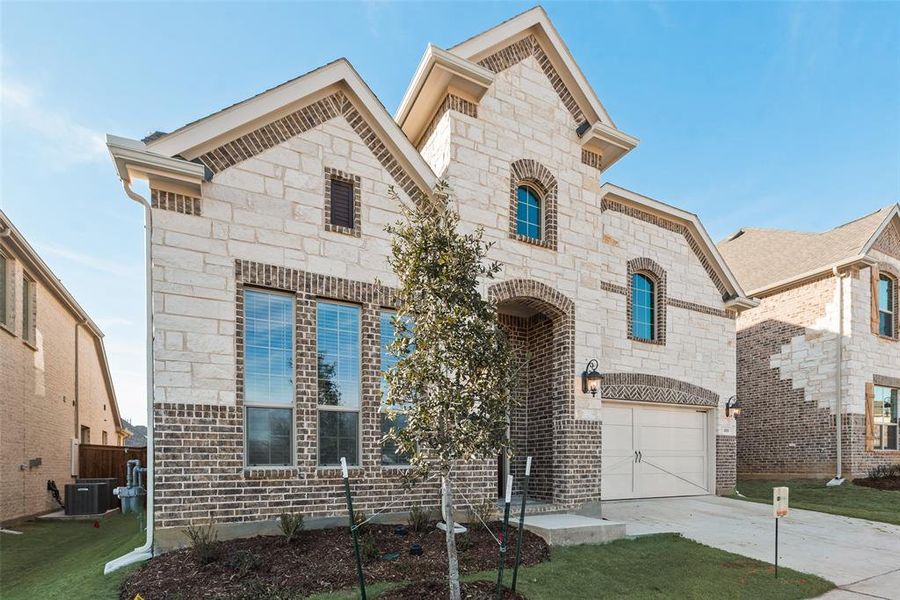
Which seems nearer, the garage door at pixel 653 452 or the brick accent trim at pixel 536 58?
the brick accent trim at pixel 536 58

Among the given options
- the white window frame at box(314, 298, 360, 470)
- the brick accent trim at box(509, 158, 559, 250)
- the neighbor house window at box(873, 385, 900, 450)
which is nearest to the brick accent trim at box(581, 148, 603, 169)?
the brick accent trim at box(509, 158, 559, 250)

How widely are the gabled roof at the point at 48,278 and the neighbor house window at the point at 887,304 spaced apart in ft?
80.4

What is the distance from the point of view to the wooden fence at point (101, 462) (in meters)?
15.5

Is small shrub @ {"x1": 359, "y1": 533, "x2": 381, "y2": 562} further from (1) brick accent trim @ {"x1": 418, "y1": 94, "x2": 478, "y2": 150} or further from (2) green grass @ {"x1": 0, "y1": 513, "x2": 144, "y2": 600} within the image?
(1) brick accent trim @ {"x1": 418, "y1": 94, "x2": 478, "y2": 150}

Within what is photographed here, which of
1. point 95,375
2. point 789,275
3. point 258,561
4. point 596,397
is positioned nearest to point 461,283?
point 258,561

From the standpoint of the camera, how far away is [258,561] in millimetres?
5914

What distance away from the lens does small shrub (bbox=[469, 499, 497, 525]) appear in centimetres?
794

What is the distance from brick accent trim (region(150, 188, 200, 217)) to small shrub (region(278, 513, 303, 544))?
4.26 m

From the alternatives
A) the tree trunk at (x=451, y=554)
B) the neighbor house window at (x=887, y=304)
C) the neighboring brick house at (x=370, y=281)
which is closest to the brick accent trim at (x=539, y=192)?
the neighboring brick house at (x=370, y=281)

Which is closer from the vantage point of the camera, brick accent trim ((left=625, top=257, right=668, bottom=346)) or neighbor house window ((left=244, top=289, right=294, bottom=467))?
neighbor house window ((left=244, top=289, right=294, bottom=467))

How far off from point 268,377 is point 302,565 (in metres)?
2.58

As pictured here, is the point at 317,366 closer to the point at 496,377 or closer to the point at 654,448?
the point at 496,377

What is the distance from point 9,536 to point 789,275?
846 inches

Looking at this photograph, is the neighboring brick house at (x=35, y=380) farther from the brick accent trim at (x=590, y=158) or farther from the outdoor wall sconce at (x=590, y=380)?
the brick accent trim at (x=590, y=158)
